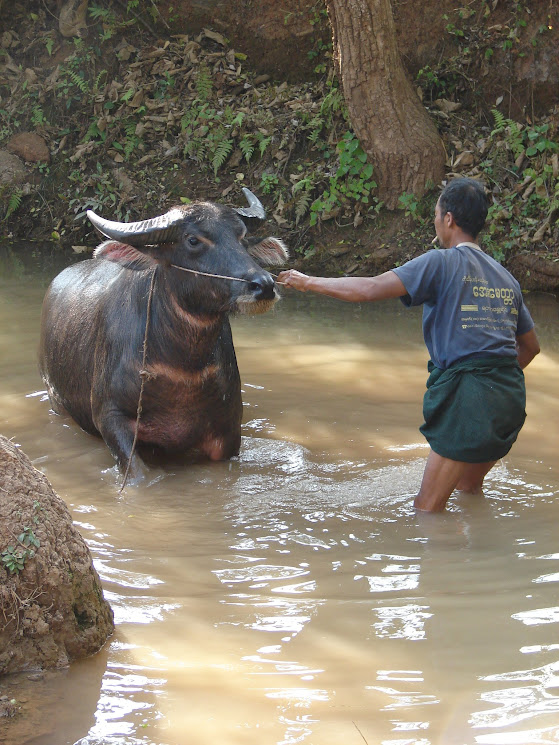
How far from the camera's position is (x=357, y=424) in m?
6.19

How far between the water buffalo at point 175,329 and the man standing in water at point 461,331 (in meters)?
0.72

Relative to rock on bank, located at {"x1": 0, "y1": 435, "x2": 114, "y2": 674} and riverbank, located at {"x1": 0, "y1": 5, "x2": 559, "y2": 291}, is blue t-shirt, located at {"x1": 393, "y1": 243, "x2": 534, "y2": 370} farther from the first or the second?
riverbank, located at {"x1": 0, "y1": 5, "x2": 559, "y2": 291}

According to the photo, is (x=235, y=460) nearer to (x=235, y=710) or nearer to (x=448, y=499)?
(x=448, y=499)

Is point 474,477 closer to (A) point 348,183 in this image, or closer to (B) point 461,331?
(B) point 461,331

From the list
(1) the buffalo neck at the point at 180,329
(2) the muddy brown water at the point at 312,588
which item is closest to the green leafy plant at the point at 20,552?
(2) the muddy brown water at the point at 312,588

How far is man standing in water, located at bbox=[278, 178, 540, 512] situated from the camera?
14.3ft

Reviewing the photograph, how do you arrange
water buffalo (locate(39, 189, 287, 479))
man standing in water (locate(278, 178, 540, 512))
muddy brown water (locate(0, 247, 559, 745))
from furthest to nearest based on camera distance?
water buffalo (locate(39, 189, 287, 479)) → man standing in water (locate(278, 178, 540, 512)) → muddy brown water (locate(0, 247, 559, 745))

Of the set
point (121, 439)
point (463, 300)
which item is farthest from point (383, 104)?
point (463, 300)

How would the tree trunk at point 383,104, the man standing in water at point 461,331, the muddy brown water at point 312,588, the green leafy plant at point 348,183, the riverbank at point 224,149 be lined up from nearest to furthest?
the muddy brown water at point 312,588 < the man standing in water at point 461,331 < the tree trunk at point 383,104 < the riverbank at point 224,149 < the green leafy plant at point 348,183

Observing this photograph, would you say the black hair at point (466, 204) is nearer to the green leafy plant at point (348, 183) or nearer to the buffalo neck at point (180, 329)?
the buffalo neck at point (180, 329)

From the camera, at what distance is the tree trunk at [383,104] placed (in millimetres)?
9836

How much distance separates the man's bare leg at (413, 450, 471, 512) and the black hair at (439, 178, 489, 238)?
1.18m

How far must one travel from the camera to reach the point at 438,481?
4562mm

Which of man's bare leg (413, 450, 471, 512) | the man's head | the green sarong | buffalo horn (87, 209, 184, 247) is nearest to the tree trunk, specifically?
buffalo horn (87, 209, 184, 247)
